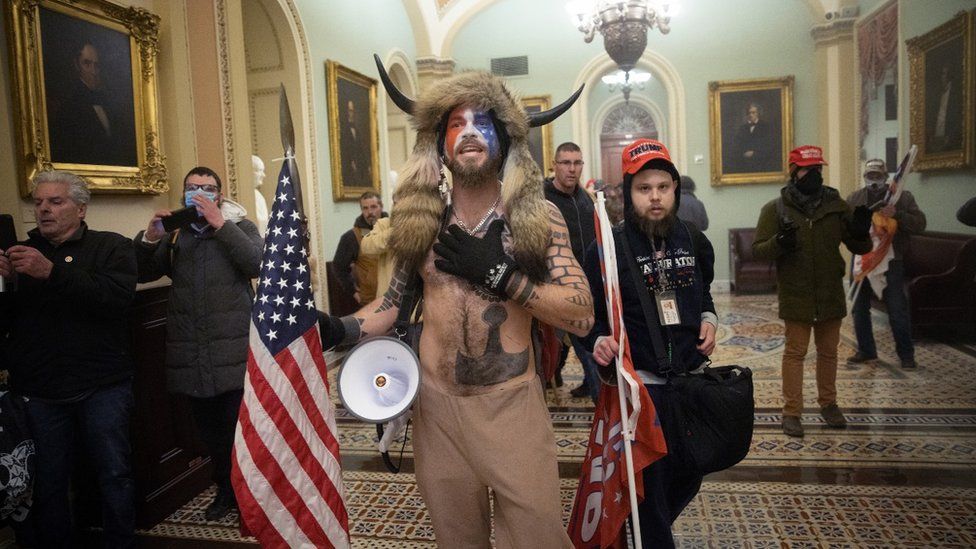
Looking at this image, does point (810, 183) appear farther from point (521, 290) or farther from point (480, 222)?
point (521, 290)

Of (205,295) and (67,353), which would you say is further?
(205,295)

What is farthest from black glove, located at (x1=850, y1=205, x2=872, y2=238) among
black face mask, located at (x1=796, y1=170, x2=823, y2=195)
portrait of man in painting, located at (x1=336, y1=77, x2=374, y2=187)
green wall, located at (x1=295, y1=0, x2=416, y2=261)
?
portrait of man in painting, located at (x1=336, y1=77, x2=374, y2=187)

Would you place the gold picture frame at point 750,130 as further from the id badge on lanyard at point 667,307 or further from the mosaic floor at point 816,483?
the id badge on lanyard at point 667,307

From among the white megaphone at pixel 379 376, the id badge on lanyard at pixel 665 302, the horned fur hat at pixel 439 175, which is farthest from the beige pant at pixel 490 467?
the id badge on lanyard at pixel 665 302

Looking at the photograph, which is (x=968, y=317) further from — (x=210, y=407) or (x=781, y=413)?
(x=210, y=407)

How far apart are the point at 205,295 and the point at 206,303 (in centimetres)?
4

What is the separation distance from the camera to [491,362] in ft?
6.48

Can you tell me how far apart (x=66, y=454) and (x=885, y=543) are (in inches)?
143

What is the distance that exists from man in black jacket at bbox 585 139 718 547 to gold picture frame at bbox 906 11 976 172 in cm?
621

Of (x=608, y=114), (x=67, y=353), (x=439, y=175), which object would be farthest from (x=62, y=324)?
(x=608, y=114)

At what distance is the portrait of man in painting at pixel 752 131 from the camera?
11.2 metres

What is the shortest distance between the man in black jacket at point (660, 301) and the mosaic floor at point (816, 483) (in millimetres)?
854

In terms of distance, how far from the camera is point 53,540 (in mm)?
2895

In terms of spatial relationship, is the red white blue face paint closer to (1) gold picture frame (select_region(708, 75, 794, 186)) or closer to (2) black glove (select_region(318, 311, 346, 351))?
(2) black glove (select_region(318, 311, 346, 351))
